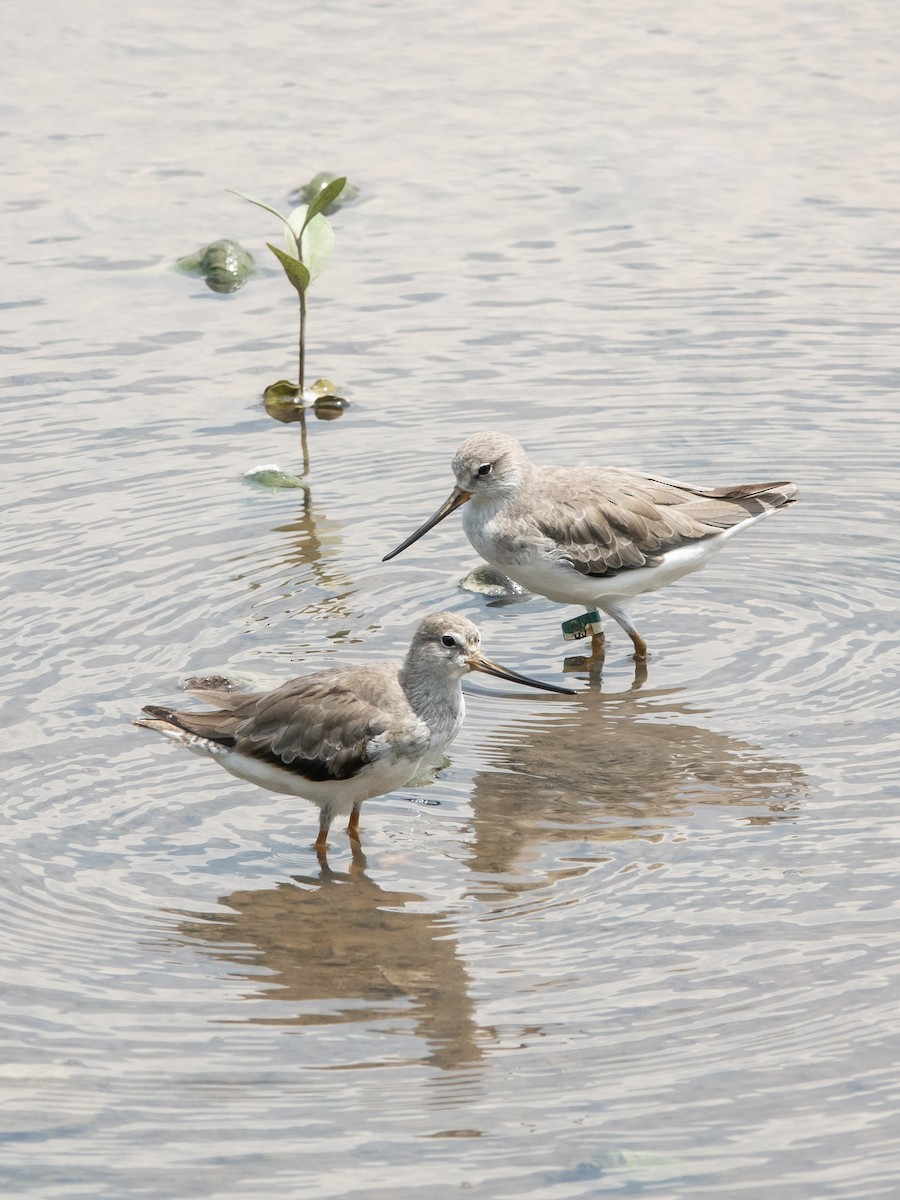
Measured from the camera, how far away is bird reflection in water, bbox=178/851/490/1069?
24.7ft

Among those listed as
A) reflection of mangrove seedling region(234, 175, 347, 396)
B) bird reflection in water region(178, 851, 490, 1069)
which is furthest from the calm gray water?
reflection of mangrove seedling region(234, 175, 347, 396)

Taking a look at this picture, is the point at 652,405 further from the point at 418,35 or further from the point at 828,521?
the point at 418,35

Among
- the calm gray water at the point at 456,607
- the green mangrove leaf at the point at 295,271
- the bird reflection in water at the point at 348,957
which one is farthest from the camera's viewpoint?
the green mangrove leaf at the point at 295,271

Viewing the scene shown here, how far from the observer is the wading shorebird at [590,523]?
35.7 feet

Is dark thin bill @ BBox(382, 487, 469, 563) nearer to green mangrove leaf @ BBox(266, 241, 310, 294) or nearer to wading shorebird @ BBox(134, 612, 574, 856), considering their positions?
wading shorebird @ BBox(134, 612, 574, 856)

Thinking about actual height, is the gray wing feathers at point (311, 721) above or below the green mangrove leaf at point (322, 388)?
below

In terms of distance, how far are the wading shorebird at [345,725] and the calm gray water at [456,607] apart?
0.40 metres

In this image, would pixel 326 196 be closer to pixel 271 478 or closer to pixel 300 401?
pixel 300 401

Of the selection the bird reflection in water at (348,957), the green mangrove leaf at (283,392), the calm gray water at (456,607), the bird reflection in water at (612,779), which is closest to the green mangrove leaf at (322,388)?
the green mangrove leaf at (283,392)

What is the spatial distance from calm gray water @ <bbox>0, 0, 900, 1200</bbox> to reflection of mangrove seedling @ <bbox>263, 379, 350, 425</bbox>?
0.23 meters

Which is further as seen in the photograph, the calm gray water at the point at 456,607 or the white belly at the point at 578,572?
the white belly at the point at 578,572

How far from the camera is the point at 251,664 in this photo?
10516mm

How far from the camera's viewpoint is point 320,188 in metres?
16.2

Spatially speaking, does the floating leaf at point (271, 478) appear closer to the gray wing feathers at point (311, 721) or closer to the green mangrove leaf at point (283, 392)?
the green mangrove leaf at point (283, 392)
